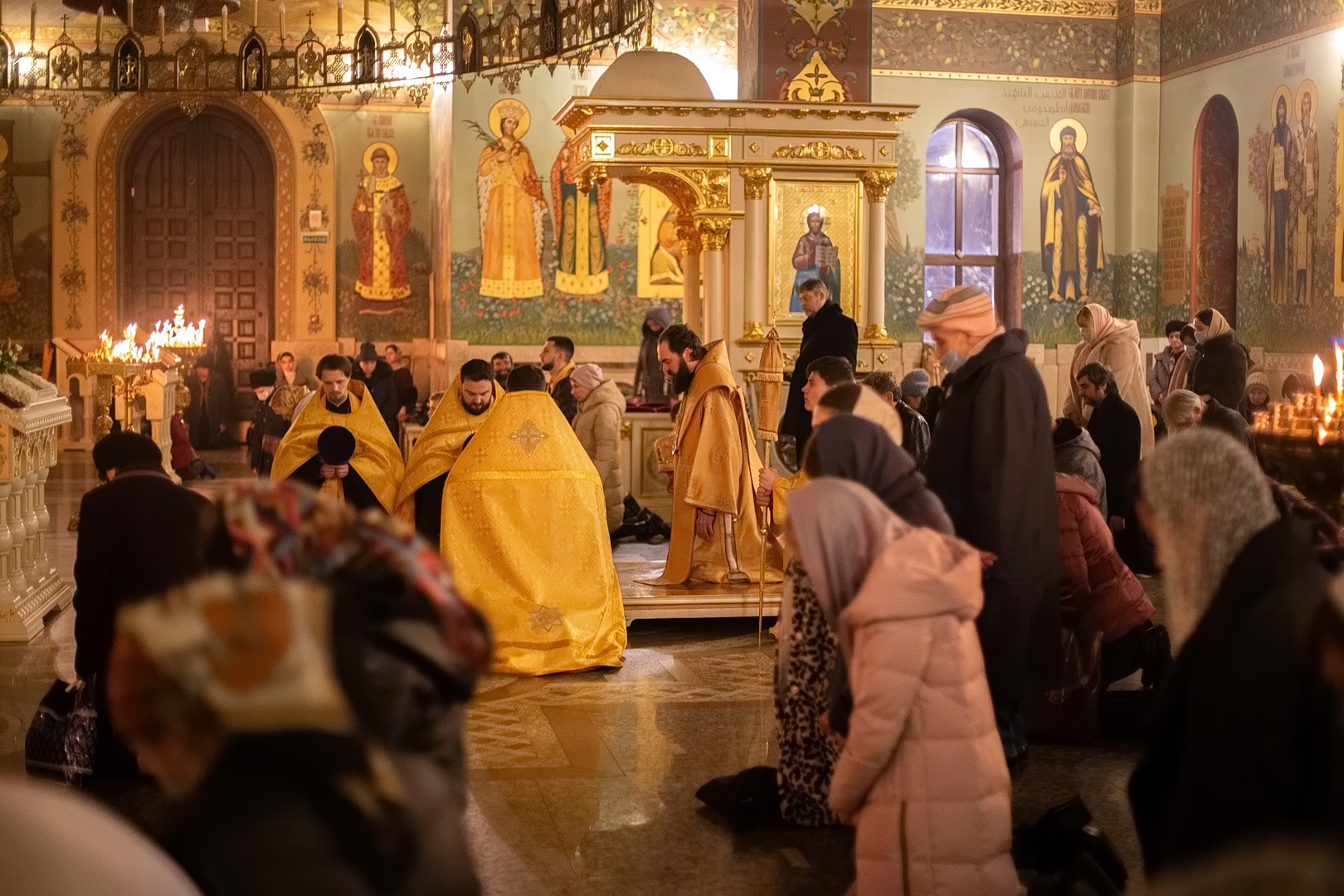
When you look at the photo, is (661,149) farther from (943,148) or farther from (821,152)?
(943,148)

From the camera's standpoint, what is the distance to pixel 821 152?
1202 cm

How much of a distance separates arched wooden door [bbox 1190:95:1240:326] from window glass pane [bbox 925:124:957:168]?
292cm

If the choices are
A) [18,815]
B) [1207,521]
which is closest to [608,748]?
[1207,521]

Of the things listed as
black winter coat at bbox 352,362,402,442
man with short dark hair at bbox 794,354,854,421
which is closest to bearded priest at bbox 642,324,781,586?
man with short dark hair at bbox 794,354,854,421

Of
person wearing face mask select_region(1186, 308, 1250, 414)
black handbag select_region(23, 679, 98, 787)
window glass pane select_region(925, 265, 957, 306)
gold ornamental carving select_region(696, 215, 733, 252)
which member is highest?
window glass pane select_region(925, 265, 957, 306)

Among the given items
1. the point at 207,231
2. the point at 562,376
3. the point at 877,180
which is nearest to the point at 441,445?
the point at 562,376

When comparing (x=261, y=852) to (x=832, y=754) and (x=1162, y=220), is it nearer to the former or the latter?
(x=832, y=754)

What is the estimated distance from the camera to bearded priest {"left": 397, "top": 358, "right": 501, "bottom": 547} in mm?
7430

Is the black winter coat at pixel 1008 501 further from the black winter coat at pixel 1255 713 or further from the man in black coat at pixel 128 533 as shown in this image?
the man in black coat at pixel 128 533

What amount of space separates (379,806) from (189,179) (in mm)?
20720

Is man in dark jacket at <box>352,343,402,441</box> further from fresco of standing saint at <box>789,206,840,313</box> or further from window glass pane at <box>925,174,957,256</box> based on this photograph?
window glass pane at <box>925,174,957,256</box>

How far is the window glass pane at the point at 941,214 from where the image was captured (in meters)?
19.2

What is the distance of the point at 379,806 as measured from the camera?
175cm

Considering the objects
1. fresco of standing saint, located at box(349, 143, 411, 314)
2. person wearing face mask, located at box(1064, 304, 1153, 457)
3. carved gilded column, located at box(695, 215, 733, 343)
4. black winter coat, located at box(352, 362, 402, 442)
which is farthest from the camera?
fresco of standing saint, located at box(349, 143, 411, 314)
